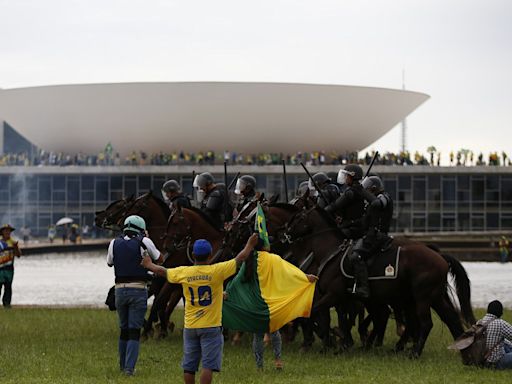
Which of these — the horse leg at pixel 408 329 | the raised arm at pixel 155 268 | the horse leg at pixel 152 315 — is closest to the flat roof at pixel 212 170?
the horse leg at pixel 152 315

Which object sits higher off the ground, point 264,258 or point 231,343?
point 264,258

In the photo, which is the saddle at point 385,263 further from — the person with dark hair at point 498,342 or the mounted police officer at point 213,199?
the mounted police officer at point 213,199

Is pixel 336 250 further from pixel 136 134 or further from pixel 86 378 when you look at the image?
pixel 136 134

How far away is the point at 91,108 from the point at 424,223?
23.2 m

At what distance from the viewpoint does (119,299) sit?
34.9 feet

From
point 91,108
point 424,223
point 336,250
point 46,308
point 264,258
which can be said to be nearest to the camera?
point 264,258

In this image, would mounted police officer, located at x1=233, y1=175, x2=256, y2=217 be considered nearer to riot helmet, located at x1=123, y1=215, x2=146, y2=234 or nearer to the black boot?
the black boot

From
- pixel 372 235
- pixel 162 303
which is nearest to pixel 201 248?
pixel 372 235

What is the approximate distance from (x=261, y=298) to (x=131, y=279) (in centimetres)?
133

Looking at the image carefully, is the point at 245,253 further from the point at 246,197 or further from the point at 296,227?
the point at 246,197

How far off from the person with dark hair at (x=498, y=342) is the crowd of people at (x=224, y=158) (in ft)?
168

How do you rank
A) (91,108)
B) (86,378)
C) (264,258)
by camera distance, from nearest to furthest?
1. (86,378)
2. (264,258)
3. (91,108)

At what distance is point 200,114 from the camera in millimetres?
70438

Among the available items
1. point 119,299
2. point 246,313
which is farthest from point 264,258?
point 119,299
